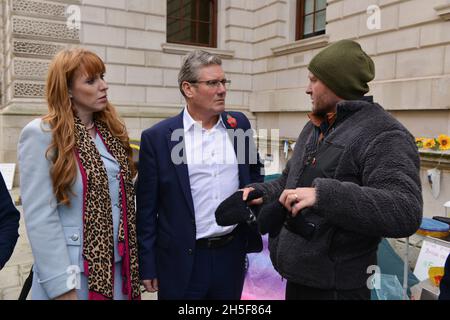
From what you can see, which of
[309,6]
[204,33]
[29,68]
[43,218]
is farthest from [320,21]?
[43,218]

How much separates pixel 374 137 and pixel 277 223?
1.75 ft

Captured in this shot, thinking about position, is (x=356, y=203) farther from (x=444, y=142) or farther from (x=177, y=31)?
(x=177, y=31)

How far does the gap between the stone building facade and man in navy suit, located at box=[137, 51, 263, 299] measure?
462 centimetres

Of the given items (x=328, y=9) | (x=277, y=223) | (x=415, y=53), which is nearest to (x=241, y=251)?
(x=277, y=223)

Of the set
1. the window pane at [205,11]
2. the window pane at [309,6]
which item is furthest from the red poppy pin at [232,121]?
the window pane at [205,11]

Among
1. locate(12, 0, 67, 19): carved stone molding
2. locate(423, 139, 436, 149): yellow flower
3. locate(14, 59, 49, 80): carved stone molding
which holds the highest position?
locate(12, 0, 67, 19): carved stone molding

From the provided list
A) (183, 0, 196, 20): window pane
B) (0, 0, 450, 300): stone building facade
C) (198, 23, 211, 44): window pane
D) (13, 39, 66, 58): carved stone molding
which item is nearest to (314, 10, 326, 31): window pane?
(0, 0, 450, 300): stone building facade

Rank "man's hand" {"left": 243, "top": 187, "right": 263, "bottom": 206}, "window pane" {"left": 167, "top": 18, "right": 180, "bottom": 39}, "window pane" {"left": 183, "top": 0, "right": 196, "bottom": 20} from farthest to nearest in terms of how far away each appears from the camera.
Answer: "window pane" {"left": 183, "top": 0, "right": 196, "bottom": 20} → "window pane" {"left": 167, "top": 18, "right": 180, "bottom": 39} → "man's hand" {"left": 243, "top": 187, "right": 263, "bottom": 206}

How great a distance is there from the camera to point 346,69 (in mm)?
1630

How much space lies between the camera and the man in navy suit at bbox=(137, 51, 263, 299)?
217 cm

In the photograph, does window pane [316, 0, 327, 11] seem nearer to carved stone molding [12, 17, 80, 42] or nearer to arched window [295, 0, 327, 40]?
arched window [295, 0, 327, 40]

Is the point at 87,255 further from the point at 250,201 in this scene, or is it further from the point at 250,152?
the point at 250,152

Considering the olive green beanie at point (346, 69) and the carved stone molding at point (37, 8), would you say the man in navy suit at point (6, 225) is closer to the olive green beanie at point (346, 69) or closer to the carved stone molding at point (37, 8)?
the olive green beanie at point (346, 69)

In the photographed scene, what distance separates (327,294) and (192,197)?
0.93 meters
